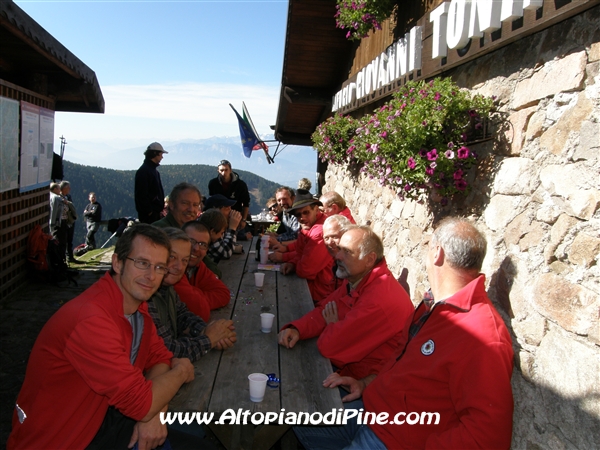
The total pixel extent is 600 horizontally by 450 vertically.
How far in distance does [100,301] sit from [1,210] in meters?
5.07

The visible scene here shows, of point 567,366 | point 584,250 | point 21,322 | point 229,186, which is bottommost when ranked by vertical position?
point 21,322

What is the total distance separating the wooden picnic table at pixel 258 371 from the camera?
7.17ft

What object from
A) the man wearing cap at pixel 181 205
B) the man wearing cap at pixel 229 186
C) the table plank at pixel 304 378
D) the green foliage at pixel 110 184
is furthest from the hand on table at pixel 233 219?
the green foliage at pixel 110 184

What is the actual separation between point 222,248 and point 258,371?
2.70 meters

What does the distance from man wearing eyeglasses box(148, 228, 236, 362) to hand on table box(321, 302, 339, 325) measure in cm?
59

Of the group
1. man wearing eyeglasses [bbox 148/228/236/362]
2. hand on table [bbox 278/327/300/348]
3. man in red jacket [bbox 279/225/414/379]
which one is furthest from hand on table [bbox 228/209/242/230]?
hand on table [bbox 278/327/300/348]

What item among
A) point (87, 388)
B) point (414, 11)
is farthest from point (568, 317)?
point (414, 11)

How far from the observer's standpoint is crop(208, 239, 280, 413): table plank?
218 centimetres

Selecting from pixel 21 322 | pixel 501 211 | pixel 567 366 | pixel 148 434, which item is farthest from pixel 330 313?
pixel 21 322

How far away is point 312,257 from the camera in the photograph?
433cm

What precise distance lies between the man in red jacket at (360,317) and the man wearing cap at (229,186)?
15.1 ft

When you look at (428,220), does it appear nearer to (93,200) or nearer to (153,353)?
(153,353)

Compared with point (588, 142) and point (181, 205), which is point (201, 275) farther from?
point (588, 142)

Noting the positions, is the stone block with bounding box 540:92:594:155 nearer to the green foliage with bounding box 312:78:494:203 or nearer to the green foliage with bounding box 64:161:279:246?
the green foliage with bounding box 312:78:494:203
